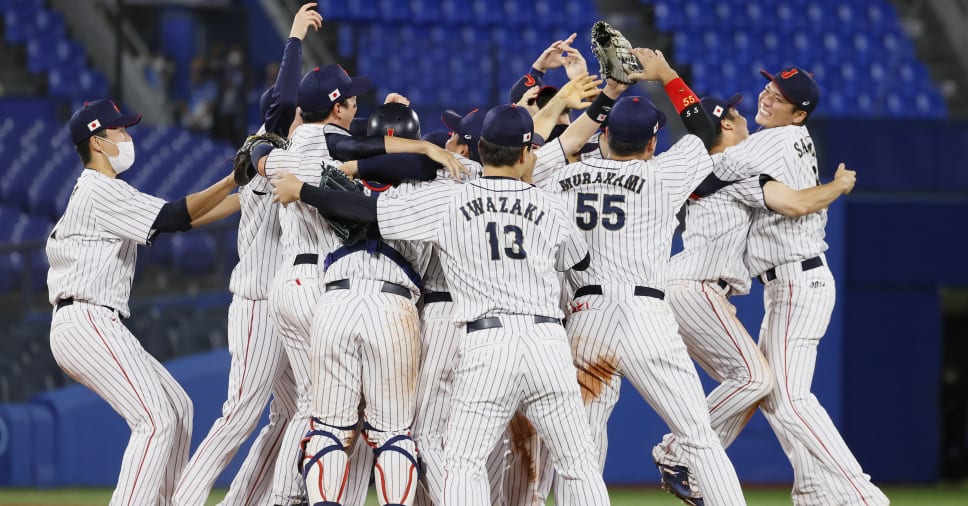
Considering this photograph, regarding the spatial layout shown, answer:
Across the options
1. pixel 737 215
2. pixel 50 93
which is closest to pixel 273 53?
pixel 50 93

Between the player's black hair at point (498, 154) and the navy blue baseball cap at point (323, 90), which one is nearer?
the player's black hair at point (498, 154)

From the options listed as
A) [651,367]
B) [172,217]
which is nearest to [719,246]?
[651,367]

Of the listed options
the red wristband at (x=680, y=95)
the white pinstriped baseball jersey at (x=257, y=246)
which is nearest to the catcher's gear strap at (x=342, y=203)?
the white pinstriped baseball jersey at (x=257, y=246)

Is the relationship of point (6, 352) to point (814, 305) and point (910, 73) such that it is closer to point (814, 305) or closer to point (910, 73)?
point (814, 305)

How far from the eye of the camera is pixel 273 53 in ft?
54.4

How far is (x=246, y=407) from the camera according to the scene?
6328mm

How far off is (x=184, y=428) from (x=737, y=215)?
290 centimetres

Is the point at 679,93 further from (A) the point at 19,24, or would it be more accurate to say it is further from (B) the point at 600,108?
(A) the point at 19,24

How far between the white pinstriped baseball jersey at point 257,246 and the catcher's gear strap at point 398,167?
2.99ft

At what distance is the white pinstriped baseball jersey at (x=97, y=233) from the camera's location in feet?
20.1

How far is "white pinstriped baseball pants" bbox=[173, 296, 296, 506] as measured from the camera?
6250 millimetres

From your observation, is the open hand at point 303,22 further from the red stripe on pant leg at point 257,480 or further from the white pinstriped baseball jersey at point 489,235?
the red stripe on pant leg at point 257,480

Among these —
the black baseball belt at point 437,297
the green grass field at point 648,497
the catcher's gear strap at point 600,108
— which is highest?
the catcher's gear strap at point 600,108

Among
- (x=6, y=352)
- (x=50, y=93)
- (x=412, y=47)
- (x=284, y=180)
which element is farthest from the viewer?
(x=50, y=93)
